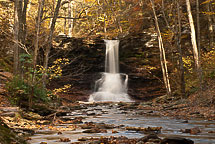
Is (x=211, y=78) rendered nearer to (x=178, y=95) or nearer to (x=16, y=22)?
(x=178, y=95)

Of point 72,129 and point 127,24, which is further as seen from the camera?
point 127,24

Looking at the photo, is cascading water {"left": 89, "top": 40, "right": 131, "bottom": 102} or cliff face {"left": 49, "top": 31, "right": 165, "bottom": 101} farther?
cliff face {"left": 49, "top": 31, "right": 165, "bottom": 101}

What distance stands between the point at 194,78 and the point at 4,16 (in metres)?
16.5

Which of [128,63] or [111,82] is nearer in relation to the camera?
[111,82]

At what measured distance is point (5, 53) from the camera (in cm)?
2089

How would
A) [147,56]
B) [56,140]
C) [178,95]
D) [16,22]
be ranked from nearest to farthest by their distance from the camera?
[56,140] → [16,22] → [178,95] → [147,56]

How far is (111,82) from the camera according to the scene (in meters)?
27.1

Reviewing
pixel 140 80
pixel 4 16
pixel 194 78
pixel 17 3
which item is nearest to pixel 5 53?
pixel 4 16

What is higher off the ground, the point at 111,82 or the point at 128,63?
the point at 128,63

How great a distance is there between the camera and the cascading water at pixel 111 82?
24.8 meters

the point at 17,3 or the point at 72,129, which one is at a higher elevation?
the point at 17,3

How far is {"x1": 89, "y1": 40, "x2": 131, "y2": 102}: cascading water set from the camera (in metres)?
24.8

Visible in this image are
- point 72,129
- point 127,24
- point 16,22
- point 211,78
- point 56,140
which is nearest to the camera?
point 56,140

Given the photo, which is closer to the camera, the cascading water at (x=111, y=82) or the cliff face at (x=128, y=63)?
the cascading water at (x=111, y=82)
